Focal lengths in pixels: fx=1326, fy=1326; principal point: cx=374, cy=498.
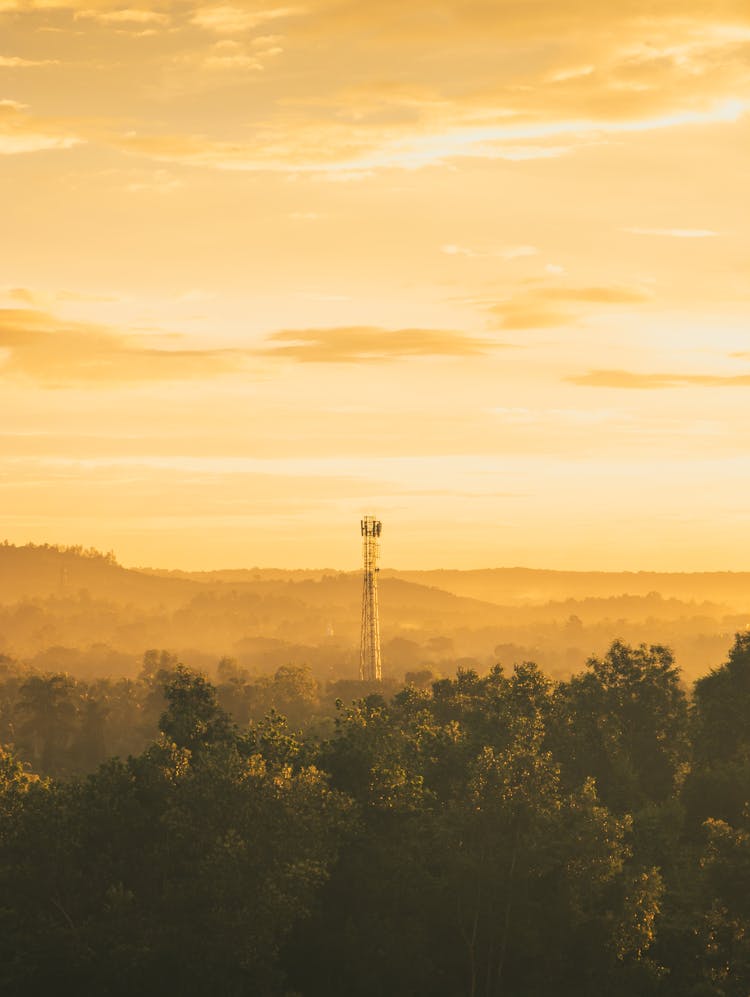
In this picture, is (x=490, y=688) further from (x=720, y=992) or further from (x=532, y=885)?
(x=720, y=992)

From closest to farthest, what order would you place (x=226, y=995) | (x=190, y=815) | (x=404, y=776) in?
(x=226, y=995) < (x=190, y=815) < (x=404, y=776)

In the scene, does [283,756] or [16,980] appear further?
[283,756]

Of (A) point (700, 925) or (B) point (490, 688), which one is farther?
(B) point (490, 688)

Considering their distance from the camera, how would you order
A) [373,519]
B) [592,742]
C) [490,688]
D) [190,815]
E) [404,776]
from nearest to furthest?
[190,815], [404,776], [592,742], [490,688], [373,519]

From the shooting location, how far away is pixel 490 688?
89188mm

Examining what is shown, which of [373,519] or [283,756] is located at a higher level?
[373,519]

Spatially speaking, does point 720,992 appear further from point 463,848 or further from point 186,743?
point 186,743

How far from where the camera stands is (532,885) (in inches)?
2083

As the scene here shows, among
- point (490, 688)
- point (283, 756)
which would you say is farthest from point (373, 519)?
point (283, 756)

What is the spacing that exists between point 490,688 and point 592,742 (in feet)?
65.5

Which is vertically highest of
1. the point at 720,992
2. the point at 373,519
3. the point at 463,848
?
the point at 373,519

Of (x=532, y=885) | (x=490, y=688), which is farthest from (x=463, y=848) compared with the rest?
(x=490, y=688)

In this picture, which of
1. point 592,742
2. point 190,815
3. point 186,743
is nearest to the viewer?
point 190,815

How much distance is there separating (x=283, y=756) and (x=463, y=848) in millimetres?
9634
